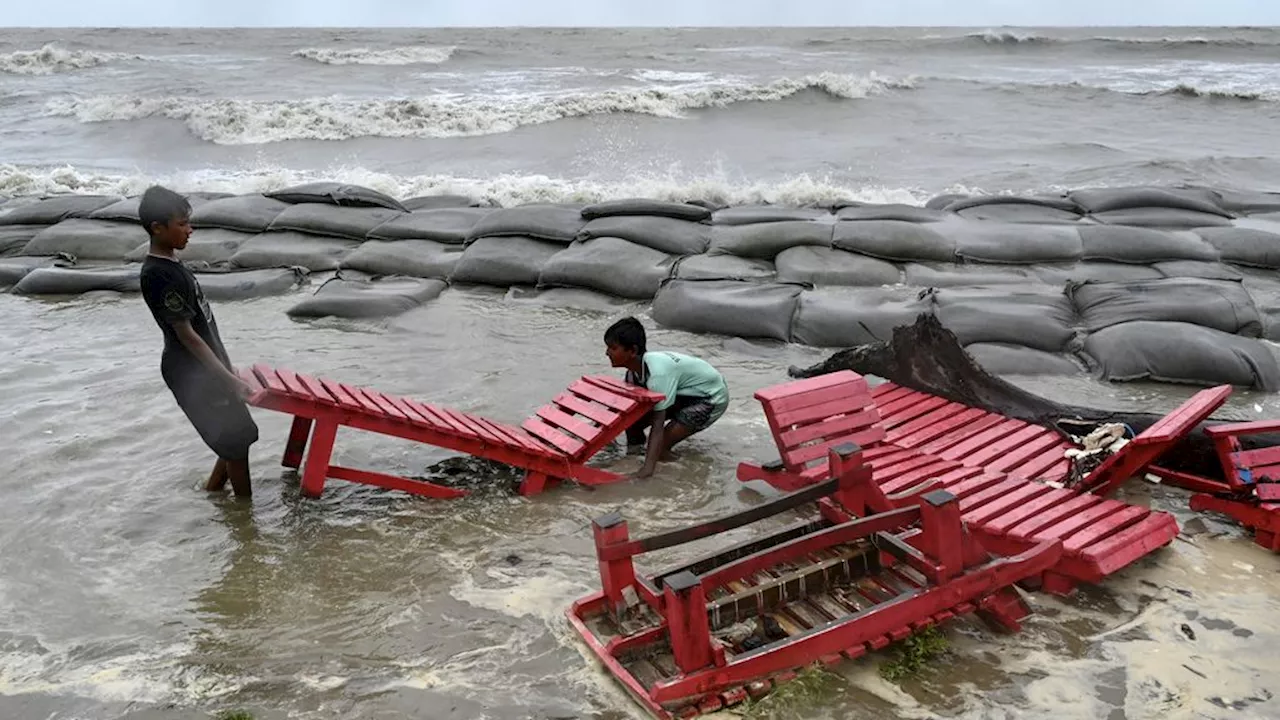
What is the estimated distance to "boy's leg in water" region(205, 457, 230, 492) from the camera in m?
4.22

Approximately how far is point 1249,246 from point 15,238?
1061cm

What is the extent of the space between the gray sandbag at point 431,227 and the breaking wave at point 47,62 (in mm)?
23428

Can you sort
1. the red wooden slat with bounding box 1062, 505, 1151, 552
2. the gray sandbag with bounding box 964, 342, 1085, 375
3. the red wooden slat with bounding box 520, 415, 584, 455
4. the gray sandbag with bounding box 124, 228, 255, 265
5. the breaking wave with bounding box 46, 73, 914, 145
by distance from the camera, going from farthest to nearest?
the breaking wave with bounding box 46, 73, 914, 145 < the gray sandbag with bounding box 124, 228, 255, 265 < the gray sandbag with bounding box 964, 342, 1085, 375 < the red wooden slat with bounding box 520, 415, 584, 455 < the red wooden slat with bounding box 1062, 505, 1151, 552

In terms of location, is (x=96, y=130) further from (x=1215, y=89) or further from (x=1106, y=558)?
(x=1215, y=89)

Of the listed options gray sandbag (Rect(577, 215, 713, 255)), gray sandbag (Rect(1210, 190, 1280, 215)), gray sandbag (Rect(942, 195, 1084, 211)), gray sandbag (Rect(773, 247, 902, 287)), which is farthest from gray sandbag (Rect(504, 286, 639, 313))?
gray sandbag (Rect(1210, 190, 1280, 215))

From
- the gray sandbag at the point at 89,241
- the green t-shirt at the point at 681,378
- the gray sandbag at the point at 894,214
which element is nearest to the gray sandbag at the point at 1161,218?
the gray sandbag at the point at 894,214

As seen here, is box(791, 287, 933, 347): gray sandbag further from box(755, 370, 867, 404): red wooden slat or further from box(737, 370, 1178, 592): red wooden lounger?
box(755, 370, 867, 404): red wooden slat

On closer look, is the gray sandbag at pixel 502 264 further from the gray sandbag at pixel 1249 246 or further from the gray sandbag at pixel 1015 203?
the gray sandbag at pixel 1249 246

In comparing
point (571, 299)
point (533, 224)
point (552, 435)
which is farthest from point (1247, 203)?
point (552, 435)

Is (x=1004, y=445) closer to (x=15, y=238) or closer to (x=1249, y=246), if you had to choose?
(x=1249, y=246)

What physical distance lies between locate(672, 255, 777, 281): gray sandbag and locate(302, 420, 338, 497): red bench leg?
3604 millimetres

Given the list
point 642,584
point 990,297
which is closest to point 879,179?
point 990,297

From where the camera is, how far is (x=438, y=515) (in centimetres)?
407

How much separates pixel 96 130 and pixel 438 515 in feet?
55.0
